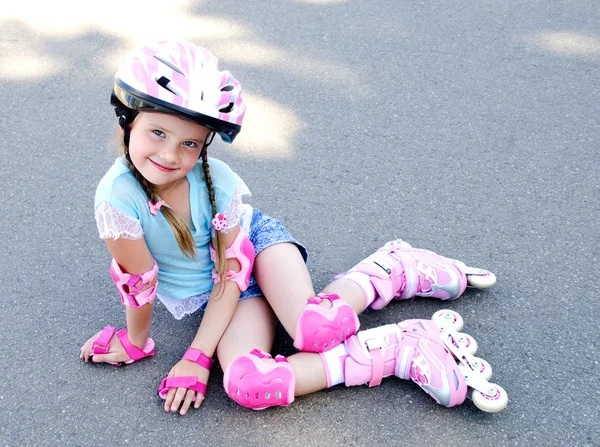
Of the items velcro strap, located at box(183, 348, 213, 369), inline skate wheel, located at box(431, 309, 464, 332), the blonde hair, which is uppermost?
the blonde hair

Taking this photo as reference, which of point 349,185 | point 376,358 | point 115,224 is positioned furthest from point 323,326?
point 349,185

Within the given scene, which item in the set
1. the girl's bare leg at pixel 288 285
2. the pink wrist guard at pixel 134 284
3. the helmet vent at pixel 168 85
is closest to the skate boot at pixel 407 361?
the girl's bare leg at pixel 288 285

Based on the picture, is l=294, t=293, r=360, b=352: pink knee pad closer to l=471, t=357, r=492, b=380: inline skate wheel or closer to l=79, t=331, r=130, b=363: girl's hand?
l=471, t=357, r=492, b=380: inline skate wheel

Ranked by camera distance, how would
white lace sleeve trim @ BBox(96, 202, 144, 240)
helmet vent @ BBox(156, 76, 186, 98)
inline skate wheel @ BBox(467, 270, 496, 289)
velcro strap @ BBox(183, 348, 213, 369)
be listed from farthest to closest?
inline skate wheel @ BBox(467, 270, 496, 289) → velcro strap @ BBox(183, 348, 213, 369) → white lace sleeve trim @ BBox(96, 202, 144, 240) → helmet vent @ BBox(156, 76, 186, 98)

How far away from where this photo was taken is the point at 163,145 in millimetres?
1762

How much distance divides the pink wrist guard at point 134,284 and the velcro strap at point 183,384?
0.76 ft

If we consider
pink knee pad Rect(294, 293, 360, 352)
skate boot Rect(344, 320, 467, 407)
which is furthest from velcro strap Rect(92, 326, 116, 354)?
skate boot Rect(344, 320, 467, 407)

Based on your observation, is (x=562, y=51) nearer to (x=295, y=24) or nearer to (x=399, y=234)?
(x=295, y=24)

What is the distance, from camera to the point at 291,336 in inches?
81.4

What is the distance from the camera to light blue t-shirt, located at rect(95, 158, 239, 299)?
6.00 ft

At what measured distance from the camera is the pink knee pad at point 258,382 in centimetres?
188

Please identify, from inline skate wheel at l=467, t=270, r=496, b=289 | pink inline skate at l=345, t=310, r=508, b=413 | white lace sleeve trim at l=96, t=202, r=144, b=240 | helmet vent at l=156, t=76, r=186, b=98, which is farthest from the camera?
inline skate wheel at l=467, t=270, r=496, b=289

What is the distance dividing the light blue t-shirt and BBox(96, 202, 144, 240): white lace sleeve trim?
0.04 ft

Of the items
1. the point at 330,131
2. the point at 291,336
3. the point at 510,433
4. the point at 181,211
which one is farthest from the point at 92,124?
the point at 510,433
